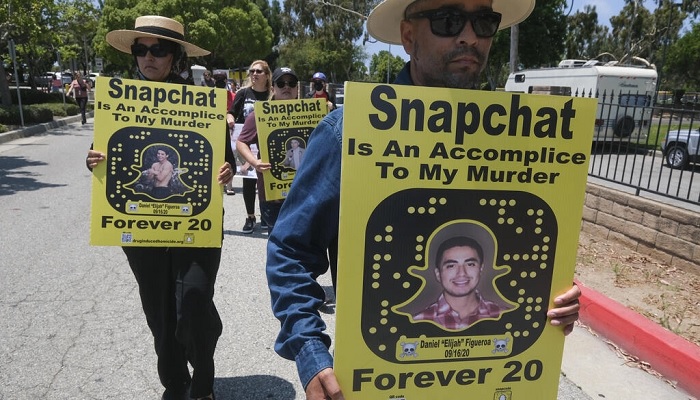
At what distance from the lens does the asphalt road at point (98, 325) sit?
320 centimetres

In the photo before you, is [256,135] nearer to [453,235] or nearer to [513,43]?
[453,235]

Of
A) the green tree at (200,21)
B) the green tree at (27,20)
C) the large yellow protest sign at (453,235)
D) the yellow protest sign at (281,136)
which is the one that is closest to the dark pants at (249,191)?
the yellow protest sign at (281,136)

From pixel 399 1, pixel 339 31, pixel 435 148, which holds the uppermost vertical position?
pixel 339 31

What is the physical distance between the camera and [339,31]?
176 ft

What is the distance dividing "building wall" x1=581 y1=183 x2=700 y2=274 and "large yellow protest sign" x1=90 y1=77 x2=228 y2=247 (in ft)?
15.3

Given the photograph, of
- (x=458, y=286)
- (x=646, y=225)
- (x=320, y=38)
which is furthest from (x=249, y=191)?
(x=320, y=38)

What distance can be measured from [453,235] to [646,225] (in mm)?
5274

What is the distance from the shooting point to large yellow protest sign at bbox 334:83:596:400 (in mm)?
1298

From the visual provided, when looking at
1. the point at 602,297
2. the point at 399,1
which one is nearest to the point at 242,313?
the point at 602,297

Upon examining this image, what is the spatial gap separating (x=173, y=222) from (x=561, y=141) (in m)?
1.91

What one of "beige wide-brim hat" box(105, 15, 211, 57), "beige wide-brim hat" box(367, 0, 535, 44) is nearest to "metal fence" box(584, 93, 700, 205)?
"beige wide-brim hat" box(367, 0, 535, 44)

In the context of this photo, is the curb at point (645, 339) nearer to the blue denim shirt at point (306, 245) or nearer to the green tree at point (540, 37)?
the blue denim shirt at point (306, 245)

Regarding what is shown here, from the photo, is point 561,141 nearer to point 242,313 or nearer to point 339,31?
point 242,313

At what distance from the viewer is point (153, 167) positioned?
2654 mm
